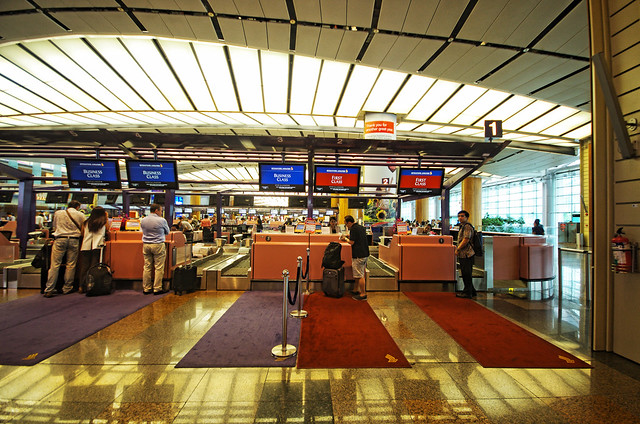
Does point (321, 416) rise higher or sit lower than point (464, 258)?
lower

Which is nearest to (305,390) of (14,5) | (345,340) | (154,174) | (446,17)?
(345,340)

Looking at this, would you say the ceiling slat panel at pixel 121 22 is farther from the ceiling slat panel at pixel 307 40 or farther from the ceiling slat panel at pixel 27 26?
the ceiling slat panel at pixel 307 40

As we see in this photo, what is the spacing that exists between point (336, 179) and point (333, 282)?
10.3 feet

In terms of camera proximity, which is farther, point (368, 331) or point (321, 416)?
point (368, 331)

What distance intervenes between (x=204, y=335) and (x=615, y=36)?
270 inches

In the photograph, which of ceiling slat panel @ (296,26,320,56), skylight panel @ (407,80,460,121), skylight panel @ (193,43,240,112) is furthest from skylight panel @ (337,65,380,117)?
skylight panel @ (193,43,240,112)

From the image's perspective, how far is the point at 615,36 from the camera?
361cm

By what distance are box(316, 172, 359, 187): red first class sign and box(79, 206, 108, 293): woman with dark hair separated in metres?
5.10

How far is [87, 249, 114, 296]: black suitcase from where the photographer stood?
572 centimetres

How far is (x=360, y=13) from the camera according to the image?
7.09 meters

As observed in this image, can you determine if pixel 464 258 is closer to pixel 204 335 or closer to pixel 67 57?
pixel 204 335

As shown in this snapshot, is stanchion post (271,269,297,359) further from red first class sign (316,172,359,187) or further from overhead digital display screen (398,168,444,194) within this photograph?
overhead digital display screen (398,168,444,194)

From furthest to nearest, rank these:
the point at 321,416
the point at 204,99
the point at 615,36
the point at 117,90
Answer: the point at 204,99 → the point at 117,90 → the point at 615,36 → the point at 321,416

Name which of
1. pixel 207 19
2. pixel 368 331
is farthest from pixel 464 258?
pixel 207 19
